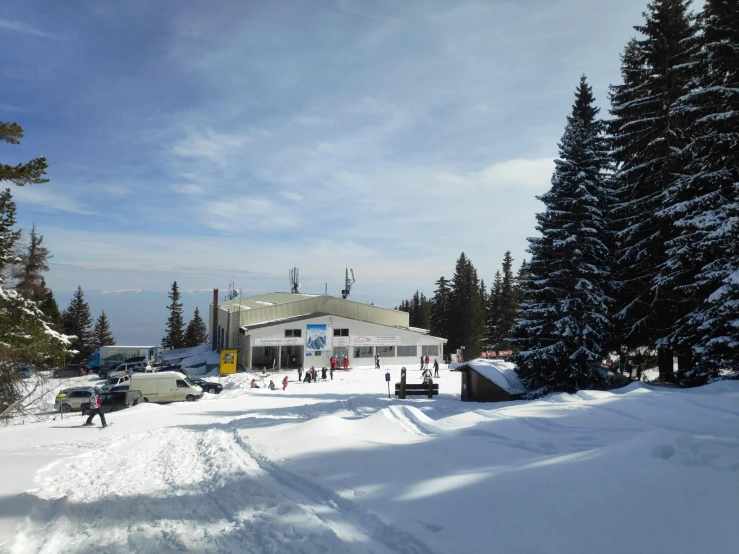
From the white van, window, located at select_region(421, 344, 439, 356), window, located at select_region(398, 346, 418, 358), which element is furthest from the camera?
window, located at select_region(421, 344, 439, 356)

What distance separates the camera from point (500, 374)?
24.7 m

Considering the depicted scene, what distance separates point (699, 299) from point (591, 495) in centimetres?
1441

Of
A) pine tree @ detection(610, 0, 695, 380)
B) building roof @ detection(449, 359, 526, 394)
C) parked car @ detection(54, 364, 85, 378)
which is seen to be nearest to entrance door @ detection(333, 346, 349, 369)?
building roof @ detection(449, 359, 526, 394)

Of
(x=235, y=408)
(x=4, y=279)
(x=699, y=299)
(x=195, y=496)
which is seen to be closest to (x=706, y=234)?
(x=699, y=299)

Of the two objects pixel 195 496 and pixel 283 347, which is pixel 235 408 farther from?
pixel 283 347

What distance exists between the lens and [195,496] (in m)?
8.22

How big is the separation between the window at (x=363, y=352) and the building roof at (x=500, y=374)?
24.4 metres

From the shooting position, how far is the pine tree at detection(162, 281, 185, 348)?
258 feet

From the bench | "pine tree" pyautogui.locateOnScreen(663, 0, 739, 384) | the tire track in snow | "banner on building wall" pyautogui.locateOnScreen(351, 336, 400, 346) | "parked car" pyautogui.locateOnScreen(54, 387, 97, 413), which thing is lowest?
"parked car" pyautogui.locateOnScreen(54, 387, 97, 413)

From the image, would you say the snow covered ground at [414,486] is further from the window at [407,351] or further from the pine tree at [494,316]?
the pine tree at [494,316]

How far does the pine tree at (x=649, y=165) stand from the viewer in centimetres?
2019

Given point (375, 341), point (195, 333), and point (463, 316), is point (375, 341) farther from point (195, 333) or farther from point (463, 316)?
point (195, 333)

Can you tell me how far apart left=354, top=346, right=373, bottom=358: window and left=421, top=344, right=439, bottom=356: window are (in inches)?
245

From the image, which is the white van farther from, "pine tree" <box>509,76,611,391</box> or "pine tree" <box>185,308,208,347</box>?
"pine tree" <box>185,308,208,347</box>
